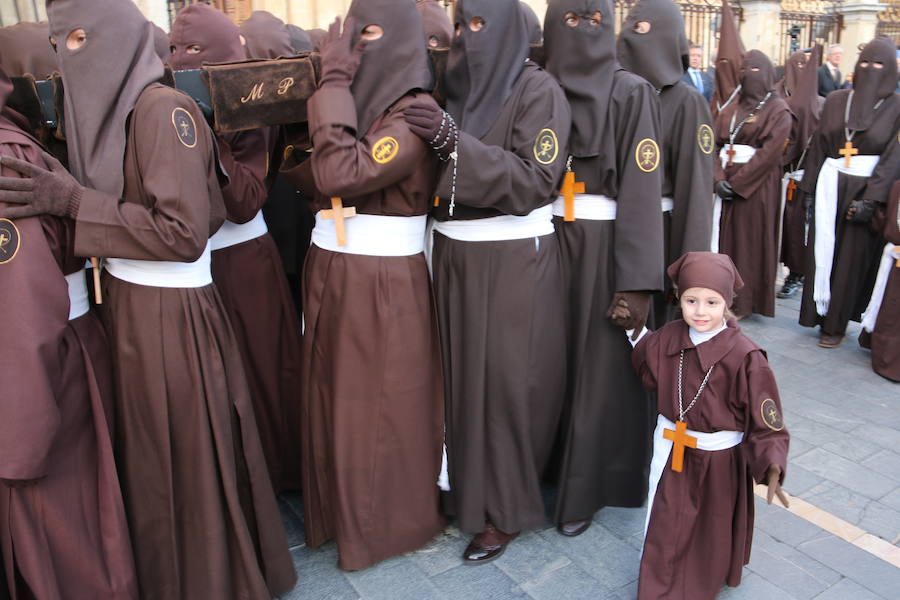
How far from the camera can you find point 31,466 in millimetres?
2139

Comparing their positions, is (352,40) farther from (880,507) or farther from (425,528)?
(880,507)

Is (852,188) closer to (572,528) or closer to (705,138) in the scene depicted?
(705,138)

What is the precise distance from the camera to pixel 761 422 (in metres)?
A: 2.60

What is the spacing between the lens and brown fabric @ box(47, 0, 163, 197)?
232 centimetres

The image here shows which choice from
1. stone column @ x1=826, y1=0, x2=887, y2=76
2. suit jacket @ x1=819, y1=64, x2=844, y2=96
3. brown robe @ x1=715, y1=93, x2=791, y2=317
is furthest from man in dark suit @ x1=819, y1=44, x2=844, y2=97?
stone column @ x1=826, y1=0, x2=887, y2=76

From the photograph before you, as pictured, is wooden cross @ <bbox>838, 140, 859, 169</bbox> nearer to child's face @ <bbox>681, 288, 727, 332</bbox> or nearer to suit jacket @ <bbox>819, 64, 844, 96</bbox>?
child's face @ <bbox>681, 288, 727, 332</bbox>

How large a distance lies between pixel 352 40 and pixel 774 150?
15.4 ft

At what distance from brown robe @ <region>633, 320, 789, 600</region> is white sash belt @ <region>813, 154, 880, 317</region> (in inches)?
142

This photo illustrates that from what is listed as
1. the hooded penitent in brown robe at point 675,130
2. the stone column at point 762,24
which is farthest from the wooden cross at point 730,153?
the stone column at point 762,24

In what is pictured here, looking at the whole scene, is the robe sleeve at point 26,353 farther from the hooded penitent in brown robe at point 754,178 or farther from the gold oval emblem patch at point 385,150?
the hooded penitent in brown robe at point 754,178

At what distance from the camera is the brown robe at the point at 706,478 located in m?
2.68

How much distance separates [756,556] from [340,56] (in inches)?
104

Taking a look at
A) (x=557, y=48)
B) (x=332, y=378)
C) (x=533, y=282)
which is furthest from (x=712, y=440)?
(x=557, y=48)

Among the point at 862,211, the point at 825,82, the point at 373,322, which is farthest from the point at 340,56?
the point at 825,82
